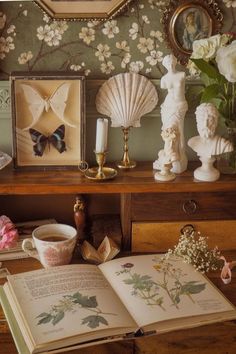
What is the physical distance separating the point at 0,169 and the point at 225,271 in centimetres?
60

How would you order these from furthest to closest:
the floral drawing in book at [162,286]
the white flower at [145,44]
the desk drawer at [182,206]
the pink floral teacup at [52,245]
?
1. the white flower at [145,44]
2. the desk drawer at [182,206]
3. the pink floral teacup at [52,245]
4. the floral drawing in book at [162,286]

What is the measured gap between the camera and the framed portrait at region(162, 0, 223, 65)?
1.36 metres

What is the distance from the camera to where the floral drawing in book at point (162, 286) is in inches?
42.1

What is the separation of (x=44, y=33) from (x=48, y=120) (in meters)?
0.22

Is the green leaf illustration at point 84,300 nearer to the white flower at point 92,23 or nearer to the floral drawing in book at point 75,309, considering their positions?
the floral drawing in book at point 75,309

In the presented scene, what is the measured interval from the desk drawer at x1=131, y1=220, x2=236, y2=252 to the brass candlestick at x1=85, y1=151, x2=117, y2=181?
0.13 m

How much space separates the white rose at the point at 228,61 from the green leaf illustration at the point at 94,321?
620 millimetres

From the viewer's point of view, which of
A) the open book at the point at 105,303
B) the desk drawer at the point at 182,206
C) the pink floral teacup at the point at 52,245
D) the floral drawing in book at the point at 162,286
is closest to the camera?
the open book at the point at 105,303

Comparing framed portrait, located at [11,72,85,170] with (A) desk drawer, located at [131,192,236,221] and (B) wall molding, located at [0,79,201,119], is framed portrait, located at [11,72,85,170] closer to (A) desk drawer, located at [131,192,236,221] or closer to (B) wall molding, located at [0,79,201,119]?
(B) wall molding, located at [0,79,201,119]

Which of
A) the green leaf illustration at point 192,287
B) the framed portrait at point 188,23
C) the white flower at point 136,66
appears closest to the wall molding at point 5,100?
the white flower at point 136,66

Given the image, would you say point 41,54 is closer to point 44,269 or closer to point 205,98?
point 205,98

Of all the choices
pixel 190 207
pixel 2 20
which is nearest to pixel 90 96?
pixel 2 20

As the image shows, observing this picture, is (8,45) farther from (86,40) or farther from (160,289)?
(160,289)

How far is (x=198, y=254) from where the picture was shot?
120 cm
